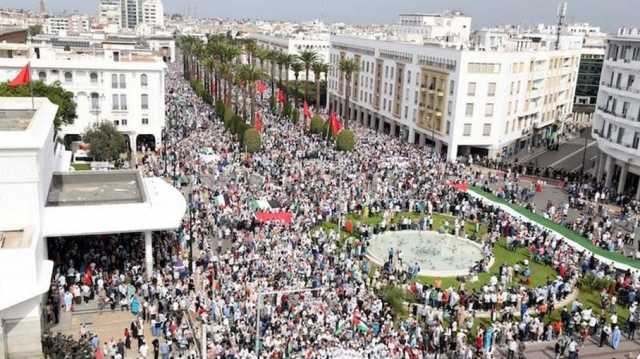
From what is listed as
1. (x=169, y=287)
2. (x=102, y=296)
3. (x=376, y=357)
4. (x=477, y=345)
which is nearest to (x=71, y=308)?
(x=102, y=296)

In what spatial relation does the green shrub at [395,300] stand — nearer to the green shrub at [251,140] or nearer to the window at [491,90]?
the green shrub at [251,140]

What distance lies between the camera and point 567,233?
1586 inches

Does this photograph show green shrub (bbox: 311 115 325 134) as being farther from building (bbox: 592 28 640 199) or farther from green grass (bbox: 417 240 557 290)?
green grass (bbox: 417 240 557 290)

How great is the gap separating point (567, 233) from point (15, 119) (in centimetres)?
3296

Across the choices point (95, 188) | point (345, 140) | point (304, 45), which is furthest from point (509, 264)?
point (304, 45)

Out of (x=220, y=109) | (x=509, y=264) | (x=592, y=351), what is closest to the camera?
(x=592, y=351)

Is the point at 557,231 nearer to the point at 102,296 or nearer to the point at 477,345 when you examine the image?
the point at 477,345

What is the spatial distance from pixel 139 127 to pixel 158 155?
4.05m

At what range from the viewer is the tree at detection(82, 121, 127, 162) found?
171 feet

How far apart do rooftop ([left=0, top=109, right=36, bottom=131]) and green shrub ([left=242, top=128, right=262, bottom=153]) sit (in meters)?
26.3

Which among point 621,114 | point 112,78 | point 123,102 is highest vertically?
point 112,78

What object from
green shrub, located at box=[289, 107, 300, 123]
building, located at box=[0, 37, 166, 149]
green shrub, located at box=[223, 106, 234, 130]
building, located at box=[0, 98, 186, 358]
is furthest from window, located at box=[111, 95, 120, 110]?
green shrub, located at box=[289, 107, 300, 123]

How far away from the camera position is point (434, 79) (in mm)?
67438

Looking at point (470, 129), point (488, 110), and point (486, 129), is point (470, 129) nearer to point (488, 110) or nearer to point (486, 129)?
point (486, 129)
